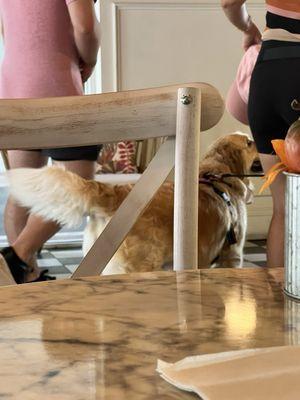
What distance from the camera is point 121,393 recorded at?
0.41 metres

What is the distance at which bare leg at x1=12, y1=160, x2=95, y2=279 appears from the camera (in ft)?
6.74

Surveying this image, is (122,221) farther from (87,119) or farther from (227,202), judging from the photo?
(227,202)

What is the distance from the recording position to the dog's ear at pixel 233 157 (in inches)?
106

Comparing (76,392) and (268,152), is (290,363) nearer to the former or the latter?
(76,392)

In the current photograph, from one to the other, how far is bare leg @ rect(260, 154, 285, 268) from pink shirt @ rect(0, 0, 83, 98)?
661mm

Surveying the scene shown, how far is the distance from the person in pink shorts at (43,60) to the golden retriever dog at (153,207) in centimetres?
19

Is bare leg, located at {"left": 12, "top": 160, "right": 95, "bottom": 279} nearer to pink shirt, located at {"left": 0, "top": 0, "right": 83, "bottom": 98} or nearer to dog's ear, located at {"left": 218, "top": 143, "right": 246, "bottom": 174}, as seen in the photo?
pink shirt, located at {"left": 0, "top": 0, "right": 83, "bottom": 98}

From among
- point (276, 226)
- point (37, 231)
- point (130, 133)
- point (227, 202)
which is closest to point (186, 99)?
point (130, 133)

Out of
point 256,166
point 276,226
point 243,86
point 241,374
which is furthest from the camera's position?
point 256,166

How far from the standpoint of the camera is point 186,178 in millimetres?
862

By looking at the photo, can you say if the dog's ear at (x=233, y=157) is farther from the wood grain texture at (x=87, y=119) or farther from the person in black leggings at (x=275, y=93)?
the wood grain texture at (x=87, y=119)

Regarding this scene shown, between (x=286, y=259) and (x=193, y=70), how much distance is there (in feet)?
10.9

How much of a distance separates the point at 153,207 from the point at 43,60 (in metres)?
0.55

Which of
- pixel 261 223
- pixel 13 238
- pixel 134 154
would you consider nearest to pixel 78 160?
pixel 13 238
